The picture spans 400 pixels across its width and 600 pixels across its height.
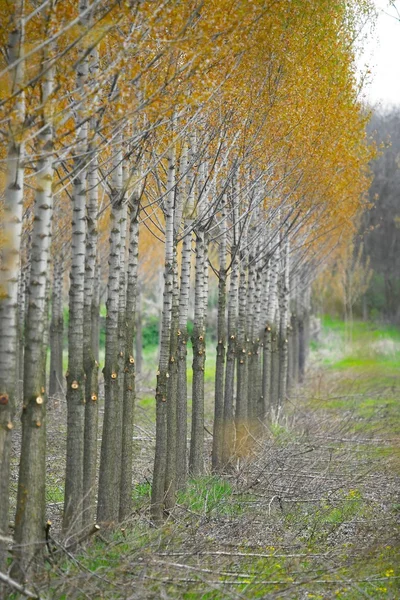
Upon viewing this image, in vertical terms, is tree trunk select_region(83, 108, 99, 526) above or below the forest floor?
above

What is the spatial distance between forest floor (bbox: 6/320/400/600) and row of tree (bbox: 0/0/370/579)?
1.51 feet

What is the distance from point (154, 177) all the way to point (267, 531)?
212 inches

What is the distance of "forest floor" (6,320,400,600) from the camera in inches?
304

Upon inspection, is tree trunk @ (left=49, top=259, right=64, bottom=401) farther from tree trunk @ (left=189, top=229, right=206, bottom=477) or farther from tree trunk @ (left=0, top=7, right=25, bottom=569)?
tree trunk @ (left=0, top=7, right=25, bottom=569)

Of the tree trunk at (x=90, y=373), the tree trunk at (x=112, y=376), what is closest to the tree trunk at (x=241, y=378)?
the tree trunk at (x=112, y=376)

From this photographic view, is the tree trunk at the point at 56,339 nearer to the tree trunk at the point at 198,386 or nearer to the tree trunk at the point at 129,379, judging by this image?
the tree trunk at the point at 198,386

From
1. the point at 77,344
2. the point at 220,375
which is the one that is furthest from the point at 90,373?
the point at 220,375

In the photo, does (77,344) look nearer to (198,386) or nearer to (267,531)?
(267,531)

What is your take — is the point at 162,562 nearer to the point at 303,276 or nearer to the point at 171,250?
the point at 171,250

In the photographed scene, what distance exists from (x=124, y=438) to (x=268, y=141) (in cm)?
692

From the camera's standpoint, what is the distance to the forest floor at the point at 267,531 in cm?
771

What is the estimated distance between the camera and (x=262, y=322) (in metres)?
21.3

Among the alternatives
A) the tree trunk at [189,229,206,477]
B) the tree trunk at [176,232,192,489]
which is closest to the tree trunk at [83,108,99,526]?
the tree trunk at [176,232,192,489]

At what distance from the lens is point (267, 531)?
1050 cm
